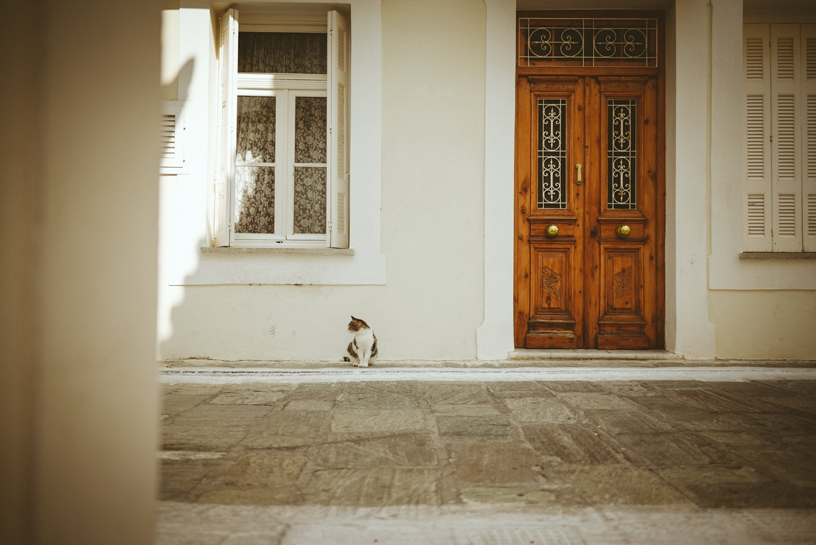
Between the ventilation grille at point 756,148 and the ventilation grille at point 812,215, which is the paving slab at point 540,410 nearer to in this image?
the ventilation grille at point 756,148

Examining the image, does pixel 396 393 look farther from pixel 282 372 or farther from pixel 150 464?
pixel 150 464

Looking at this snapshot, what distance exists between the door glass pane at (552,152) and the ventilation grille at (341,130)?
205 centimetres

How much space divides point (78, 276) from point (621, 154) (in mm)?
5286

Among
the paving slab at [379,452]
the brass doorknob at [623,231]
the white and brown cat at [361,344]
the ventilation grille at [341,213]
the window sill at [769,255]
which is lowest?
the paving slab at [379,452]

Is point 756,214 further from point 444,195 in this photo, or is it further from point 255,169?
point 255,169

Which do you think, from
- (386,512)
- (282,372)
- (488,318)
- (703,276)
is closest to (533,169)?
(488,318)

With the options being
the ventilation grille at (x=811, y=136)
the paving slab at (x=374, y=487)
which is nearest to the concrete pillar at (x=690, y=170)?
the ventilation grille at (x=811, y=136)

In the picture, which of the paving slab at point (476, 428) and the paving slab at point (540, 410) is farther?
the paving slab at point (540, 410)

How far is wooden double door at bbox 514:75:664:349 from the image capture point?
4.86 m

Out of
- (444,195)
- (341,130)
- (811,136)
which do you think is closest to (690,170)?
(811,136)

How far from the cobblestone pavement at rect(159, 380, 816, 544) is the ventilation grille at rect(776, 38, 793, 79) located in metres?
3.49

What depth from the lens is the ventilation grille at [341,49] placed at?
15.2ft

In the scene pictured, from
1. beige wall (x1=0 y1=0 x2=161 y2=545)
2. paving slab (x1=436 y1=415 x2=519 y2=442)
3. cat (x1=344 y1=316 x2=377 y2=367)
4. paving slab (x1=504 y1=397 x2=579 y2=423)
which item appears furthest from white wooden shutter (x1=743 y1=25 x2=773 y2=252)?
beige wall (x1=0 y1=0 x2=161 y2=545)

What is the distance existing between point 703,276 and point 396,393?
345 centimetres
